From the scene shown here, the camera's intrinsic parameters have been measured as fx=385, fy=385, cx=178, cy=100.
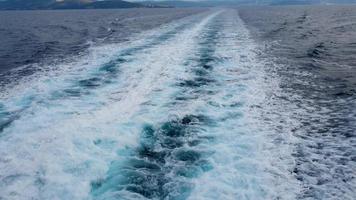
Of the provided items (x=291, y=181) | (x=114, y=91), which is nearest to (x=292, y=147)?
(x=291, y=181)

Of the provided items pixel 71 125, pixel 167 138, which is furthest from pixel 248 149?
pixel 71 125

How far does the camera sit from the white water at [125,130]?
802cm

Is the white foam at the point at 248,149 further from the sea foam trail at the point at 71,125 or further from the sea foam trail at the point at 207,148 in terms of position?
the sea foam trail at the point at 71,125

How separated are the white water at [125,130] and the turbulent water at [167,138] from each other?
0.03 m

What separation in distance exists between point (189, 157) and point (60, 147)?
3248mm

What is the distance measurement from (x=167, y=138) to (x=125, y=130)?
130 cm

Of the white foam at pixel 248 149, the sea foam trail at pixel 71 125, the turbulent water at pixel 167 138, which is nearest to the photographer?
the white foam at pixel 248 149

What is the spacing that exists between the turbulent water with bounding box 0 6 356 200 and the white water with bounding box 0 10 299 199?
33 mm

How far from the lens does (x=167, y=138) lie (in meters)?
10.3

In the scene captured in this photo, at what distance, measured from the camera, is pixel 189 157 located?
919 cm

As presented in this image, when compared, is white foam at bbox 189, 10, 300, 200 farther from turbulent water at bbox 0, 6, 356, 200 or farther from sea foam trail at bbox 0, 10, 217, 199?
sea foam trail at bbox 0, 10, 217, 199

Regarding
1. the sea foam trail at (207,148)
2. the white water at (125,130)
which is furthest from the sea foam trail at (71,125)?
the sea foam trail at (207,148)

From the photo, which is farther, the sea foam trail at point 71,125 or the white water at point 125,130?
the sea foam trail at point 71,125

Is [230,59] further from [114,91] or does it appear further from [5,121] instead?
[5,121]
